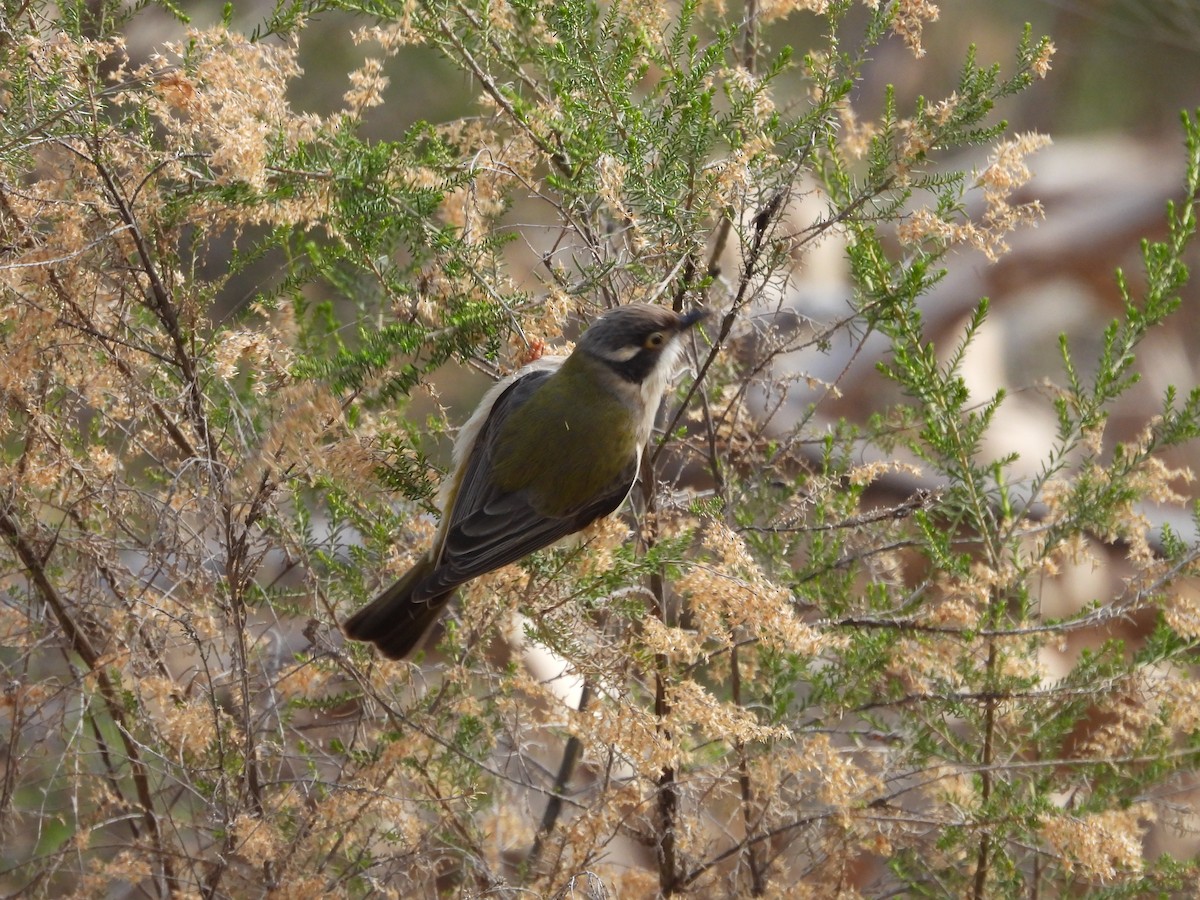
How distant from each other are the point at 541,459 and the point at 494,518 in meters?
0.22

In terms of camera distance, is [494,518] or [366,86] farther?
[494,518]

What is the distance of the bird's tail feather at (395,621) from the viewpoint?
7.35ft

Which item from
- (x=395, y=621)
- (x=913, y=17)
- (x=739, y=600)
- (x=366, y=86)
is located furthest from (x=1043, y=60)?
(x=395, y=621)

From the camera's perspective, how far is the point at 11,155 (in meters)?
1.76

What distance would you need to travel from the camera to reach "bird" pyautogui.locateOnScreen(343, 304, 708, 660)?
7.45 feet

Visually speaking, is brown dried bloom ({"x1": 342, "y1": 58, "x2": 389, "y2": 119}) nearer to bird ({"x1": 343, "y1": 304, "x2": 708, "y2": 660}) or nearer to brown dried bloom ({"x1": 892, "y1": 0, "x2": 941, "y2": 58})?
bird ({"x1": 343, "y1": 304, "x2": 708, "y2": 660})

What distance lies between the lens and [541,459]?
2650 mm

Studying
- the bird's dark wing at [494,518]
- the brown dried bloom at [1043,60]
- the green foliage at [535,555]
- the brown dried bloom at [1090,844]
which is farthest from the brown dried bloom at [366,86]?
the brown dried bloom at [1090,844]

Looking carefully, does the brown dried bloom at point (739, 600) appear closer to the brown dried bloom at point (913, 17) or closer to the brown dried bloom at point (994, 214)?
the brown dried bloom at point (994, 214)

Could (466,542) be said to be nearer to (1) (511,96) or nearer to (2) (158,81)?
(1) (511,96)

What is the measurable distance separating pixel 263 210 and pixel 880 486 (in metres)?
3.85

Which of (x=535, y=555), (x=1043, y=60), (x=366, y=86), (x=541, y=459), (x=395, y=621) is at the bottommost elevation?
(x=395, y=621)

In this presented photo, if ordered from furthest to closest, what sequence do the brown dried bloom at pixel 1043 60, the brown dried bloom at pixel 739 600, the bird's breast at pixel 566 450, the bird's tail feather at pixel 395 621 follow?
the bird's breast at pixel 566 450
the bird's tail feather at pixel 395 621
the brown dried bloom at pixel 1043 60
the brown dried bloom at pixel 739 600

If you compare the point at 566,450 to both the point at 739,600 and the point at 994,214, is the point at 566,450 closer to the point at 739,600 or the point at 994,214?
the point at 739,600
